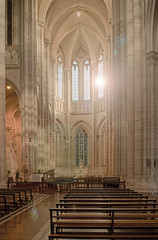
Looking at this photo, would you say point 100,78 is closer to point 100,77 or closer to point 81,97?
point 100,77

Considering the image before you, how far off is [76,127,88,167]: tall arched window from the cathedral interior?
0.13m

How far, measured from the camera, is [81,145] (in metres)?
49.3

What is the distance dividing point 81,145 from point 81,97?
803 cm

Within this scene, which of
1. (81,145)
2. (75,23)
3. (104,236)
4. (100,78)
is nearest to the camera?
(104,236)

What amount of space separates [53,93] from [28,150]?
18.0 metres

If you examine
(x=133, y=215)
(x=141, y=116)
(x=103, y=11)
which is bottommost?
(x=133, y=215)

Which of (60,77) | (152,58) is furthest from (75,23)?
(152,58)

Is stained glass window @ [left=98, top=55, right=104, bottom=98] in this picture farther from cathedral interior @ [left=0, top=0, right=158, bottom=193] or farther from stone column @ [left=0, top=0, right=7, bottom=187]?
stone column @ [left=0, top=0, right=7, bottom=187]

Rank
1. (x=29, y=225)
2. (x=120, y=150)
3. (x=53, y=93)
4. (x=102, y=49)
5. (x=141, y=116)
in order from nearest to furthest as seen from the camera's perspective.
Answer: (x=29, y=225) < (x=141, y=116) < (x=120, y=150) < (x=53, y=93) < (x=102, y=49)

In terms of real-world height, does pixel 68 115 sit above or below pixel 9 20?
below

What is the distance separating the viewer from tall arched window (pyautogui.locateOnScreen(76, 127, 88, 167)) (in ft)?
160

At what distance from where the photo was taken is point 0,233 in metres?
7.14

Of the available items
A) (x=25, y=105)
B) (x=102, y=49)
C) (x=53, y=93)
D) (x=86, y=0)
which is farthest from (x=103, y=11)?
(x=25, y=105)

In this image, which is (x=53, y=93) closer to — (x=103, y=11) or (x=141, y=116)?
(x=103, y=11)
